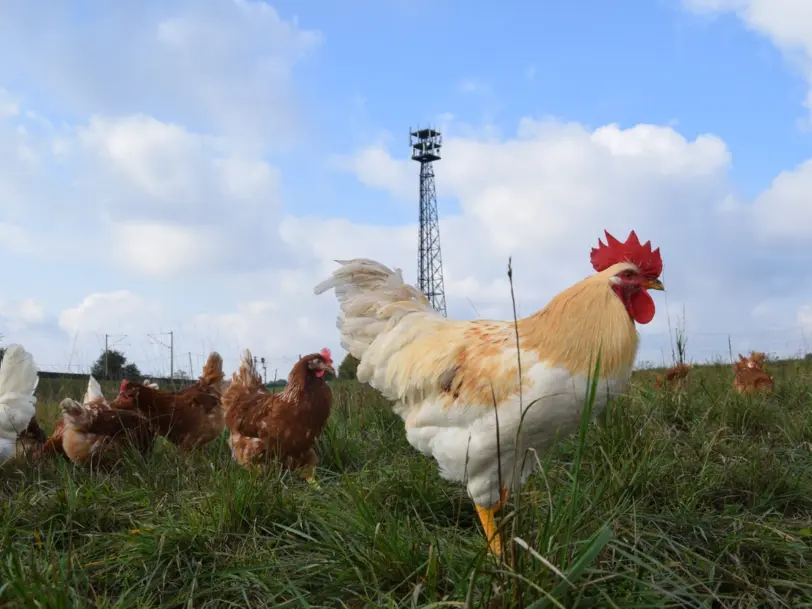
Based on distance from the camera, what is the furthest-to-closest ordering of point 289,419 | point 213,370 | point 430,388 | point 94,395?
point 213,370, point 94,395, point 289,419, point 430,388

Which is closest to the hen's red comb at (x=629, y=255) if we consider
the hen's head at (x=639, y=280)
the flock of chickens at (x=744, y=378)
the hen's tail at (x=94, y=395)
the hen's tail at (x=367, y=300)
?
the hen's head at (x=639, y=280)

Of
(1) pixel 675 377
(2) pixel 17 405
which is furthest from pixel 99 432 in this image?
(1) pixel 675 377

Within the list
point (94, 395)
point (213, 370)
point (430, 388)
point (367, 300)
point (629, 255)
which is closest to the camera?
point (629, 255)

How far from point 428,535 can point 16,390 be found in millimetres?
4606

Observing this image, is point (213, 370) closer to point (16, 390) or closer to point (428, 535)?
point (16, 390)

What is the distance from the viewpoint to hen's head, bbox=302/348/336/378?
17.5 ft

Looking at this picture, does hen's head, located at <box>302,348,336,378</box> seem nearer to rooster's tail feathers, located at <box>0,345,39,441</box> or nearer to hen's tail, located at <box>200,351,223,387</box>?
hen's tail, located at <box>200,351,223,387</box>

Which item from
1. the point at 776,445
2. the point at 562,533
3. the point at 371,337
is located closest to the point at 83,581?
the point at 562,533

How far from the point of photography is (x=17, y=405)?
218 inches

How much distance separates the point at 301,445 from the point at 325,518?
1.86 metres

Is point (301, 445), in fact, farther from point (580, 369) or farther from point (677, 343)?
point (677, 343)

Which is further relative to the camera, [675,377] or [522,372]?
[675,377]

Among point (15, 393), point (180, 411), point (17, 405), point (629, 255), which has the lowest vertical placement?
point (180, 411)

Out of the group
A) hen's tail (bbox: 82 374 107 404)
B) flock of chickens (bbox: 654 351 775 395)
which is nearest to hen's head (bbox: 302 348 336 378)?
hen's tail (bbox: 82 374 107 404)
